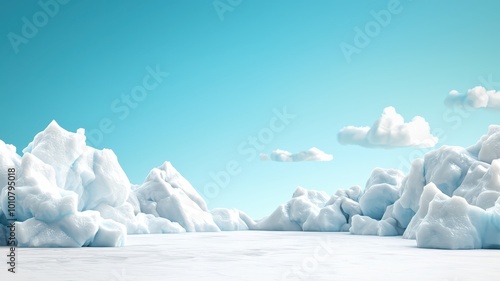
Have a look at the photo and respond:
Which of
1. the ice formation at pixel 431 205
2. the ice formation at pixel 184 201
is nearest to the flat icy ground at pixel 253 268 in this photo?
the ice formation at pixel 431 205

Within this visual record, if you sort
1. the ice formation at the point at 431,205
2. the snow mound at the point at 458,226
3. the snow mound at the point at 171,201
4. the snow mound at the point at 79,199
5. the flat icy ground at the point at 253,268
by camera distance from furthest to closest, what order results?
the snow mound at the point at 171,201 < the snow mound at the point at 79,199 < the ice formation at the point at 431,205 < the snow mound at the point at 458,226 < the flat icy ground at the point at 253,268

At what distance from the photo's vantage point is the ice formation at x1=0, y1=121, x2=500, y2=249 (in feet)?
36.8

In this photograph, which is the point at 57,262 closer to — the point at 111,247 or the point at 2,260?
the point at 2,260

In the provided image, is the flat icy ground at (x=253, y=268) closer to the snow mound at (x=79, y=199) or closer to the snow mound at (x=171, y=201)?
the snow mound at (x=79, y=199)

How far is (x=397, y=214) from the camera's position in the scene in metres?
18.4

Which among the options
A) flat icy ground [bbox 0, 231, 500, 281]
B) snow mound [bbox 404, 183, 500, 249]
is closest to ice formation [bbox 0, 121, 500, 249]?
snow mound [bbox 404, 183, 500, 249]

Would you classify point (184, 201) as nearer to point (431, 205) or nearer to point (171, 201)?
point (171, 201)

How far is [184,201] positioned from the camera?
29344 mm

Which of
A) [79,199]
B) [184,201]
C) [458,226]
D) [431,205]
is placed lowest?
[458,226]

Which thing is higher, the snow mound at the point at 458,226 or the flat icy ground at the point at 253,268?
the flat icy ground at the point at 253,268

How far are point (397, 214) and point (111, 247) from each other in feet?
35.5

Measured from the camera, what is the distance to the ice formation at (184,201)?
11.2 meters

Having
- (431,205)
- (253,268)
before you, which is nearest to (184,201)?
(431,205)

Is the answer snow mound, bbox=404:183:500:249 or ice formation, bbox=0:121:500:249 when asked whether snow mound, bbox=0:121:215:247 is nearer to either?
ice formation, bbox=0:121:500:249
